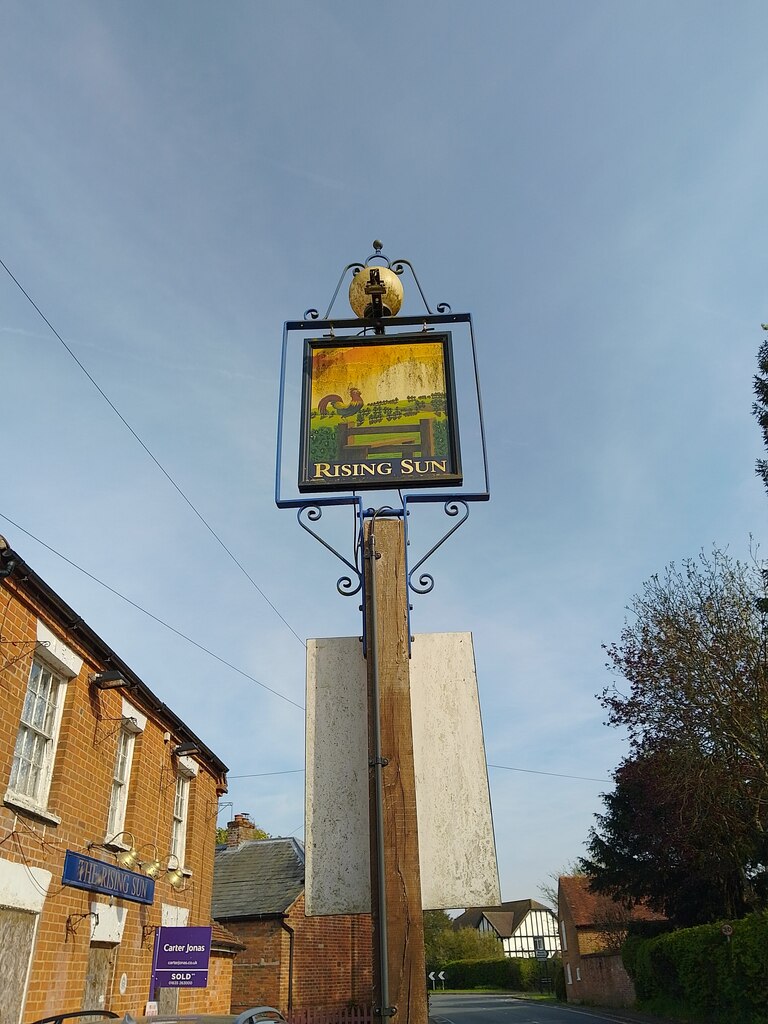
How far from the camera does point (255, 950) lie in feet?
69.7

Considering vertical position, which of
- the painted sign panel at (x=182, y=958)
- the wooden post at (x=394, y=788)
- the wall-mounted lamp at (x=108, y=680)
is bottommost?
the painted sign panel at (x=182, y=958)

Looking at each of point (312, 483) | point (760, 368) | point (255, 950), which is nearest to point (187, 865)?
point (255, 950)

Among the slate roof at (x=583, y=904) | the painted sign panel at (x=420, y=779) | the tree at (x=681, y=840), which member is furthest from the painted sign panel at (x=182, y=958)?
the slate roof at (x=583, y=904)

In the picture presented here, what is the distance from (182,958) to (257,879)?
13.8m

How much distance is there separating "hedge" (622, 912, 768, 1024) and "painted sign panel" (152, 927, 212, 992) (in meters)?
13.9

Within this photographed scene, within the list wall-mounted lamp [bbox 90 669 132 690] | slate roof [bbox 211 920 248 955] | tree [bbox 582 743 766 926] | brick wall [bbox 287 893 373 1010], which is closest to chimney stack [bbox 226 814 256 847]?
brick wall [bbox 287 893 373 1010]

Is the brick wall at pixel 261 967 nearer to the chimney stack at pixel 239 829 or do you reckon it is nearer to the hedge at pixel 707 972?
the chimney stack at pixel 239 829

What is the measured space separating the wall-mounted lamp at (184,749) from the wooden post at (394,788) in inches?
448

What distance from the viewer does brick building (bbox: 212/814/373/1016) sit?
2080cm

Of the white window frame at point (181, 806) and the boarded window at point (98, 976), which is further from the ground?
the white window frame at point (181, 806)

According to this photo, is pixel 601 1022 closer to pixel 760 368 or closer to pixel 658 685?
pixel 658 685

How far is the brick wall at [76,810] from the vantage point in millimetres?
8562

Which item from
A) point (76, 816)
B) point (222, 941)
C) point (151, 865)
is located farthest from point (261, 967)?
point (76, 816)

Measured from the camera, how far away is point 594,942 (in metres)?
43.0
